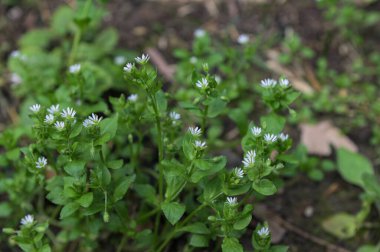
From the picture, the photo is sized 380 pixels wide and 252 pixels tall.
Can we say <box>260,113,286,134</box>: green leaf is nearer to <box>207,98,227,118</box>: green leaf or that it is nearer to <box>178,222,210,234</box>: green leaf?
<box>207,98,227,118</box>: green leaf

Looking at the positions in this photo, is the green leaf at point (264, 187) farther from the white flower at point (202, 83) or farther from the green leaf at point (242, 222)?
the white flower at point (202, 83)

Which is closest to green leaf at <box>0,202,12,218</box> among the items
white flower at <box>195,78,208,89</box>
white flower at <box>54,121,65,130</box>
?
white flower at <box>54,121,65,130</box>

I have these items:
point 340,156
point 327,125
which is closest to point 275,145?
point 340,156

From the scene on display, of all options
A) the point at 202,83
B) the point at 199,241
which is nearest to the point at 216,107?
the point at 202,83

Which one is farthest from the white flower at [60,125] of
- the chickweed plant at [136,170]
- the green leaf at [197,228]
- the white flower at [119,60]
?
the white flower at [119,60]

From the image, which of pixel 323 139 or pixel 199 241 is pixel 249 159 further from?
pixel 323 139
